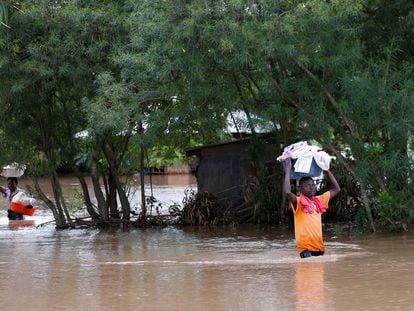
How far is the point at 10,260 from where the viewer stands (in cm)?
1239

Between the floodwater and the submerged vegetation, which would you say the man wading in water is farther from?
the submerged vegetation

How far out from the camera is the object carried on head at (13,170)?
18594 mm

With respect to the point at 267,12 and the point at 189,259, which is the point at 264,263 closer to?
the point at 189,259

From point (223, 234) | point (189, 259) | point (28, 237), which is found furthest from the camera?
point (28, 237)

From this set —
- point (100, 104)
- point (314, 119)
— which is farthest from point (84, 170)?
point (314, 119)

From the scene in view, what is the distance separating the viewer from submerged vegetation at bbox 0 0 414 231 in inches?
465

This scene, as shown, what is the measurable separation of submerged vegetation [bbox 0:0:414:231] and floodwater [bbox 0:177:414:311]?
Answer: 168cm

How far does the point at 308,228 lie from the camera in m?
10.2

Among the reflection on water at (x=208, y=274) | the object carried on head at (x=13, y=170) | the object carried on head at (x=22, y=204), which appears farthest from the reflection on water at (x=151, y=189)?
the reflection on water at (x=208, y=274)

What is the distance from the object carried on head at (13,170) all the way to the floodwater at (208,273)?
3450mm

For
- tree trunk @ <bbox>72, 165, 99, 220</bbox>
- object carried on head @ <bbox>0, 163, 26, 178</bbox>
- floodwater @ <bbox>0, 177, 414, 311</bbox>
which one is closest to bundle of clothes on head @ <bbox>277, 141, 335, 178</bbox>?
floodwater @ <bbox>0, 177, 414, 311</bbox>

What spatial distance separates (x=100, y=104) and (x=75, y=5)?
2.00m

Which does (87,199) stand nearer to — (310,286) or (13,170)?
(13,170)

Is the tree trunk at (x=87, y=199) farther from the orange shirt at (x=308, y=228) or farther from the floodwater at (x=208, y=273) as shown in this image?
the orange shirt at (x=308, y=228)
